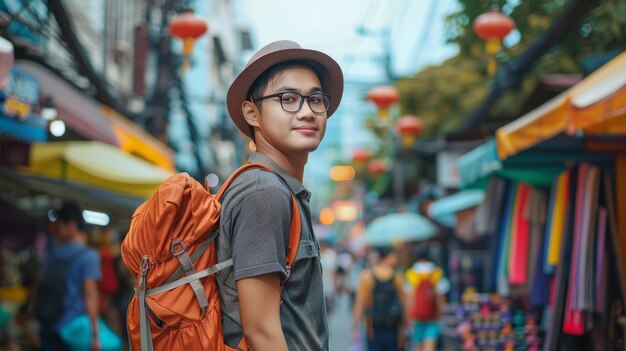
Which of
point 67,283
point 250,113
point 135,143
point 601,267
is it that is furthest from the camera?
point 135,143

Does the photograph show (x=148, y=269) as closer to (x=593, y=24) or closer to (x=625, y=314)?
(x=625, y=314)

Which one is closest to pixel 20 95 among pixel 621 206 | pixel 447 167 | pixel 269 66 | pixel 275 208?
pixel 269 66

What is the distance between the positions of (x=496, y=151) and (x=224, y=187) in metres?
4.75

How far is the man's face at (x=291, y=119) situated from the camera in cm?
295

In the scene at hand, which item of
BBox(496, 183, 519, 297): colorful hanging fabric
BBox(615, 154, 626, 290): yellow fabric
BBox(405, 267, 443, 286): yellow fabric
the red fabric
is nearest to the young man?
BBox(615, 154, 626, 290): yellow fabric

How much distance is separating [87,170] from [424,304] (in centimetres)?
480

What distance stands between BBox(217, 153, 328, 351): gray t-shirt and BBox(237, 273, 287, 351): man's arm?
0.12ft

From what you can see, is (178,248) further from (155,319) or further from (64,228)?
(64,228)

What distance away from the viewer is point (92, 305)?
7.49 meters

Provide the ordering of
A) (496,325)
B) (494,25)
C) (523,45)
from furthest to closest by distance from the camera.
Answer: (523,45)
(494,25)
(496,325)

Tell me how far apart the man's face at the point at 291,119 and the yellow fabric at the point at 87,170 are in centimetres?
609

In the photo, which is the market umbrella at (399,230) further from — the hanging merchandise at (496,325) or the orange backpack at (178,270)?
the orange backpack at (178,270)

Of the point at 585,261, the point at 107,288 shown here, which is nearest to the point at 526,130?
the point at 585,261

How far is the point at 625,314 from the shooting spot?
6.05 metres
